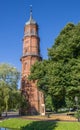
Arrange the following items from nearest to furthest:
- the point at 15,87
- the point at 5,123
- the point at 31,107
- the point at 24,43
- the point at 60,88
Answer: the point at 60,88
the point at 5,123
the point at 15,87
the point at 31,107
the point at 24,43

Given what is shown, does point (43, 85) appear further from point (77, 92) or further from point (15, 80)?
point (15, 80)

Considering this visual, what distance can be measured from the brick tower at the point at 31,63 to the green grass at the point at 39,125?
17780 mm

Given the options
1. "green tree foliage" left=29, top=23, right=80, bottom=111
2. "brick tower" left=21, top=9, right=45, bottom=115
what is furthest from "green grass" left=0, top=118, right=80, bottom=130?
"brick tower" left=21, top=9, right=45, bottom=115

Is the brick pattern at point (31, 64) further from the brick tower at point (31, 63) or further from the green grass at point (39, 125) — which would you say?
the green grass at point (39, 125)

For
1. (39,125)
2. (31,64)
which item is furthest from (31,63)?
(39,125)

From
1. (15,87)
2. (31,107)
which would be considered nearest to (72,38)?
(15,87)

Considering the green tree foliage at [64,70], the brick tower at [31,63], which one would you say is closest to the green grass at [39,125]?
the green tree foliage at [64,70]

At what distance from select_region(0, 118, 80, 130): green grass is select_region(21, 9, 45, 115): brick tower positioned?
17.8 meters

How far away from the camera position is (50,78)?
111 ft

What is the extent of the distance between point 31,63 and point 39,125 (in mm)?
31369

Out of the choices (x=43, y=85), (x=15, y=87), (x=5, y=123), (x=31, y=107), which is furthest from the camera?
(x=31, y=107)

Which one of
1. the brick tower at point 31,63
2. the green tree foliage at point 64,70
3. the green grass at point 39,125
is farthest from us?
the brick tower at point 31,63

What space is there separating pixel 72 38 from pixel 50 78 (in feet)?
19.8

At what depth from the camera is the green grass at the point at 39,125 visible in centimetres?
3209
